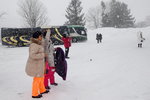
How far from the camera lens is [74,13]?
4847cm

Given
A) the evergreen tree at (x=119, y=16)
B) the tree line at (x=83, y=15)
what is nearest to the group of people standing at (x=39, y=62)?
the tree line at (x=83, y=15)

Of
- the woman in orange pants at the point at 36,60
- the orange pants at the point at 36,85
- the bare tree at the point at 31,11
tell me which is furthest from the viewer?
the bare tree at the point at 31,11

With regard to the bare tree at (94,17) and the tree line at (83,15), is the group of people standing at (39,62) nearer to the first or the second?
the tree line at (83,15)

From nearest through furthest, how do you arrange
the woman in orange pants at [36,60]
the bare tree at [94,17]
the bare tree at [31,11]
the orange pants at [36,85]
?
1. the woman in orange pants at [36,60]
2. the orange pants at [36,85]
3. the bare tree at [31,11]
4. the bare tree at [94,17]

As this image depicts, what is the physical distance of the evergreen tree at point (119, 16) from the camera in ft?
197

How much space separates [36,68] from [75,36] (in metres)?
23.6

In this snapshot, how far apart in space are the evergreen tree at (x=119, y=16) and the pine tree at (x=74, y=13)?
561 inches

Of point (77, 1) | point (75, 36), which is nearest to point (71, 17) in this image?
point (77, 1)

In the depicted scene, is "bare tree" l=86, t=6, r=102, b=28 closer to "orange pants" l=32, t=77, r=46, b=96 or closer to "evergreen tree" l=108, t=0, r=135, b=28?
"evergreen tree" l=108, t=0, r=135, b=28

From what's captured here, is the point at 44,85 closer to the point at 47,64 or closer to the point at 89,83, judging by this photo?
the point at 47,64

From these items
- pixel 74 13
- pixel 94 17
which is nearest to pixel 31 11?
pixel 74 13

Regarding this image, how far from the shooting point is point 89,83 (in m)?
6.88

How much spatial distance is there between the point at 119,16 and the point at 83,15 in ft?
49.9

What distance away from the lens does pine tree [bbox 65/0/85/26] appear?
4807 centimetres
